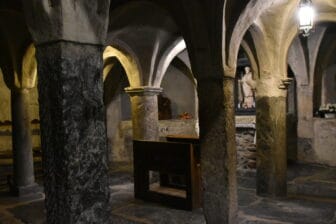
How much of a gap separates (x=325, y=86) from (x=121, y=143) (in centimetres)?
699

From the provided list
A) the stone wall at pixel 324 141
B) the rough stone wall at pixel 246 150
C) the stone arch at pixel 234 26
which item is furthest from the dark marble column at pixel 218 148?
the stone wall at pixel 324 141

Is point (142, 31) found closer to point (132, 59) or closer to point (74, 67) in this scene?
point (132, 59)

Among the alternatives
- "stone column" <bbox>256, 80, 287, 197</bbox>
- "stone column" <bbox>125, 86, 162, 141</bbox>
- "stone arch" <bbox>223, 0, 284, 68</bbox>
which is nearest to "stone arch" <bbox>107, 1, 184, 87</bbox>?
"stone column" <bbox>125, 86, 162, 141</bbox>

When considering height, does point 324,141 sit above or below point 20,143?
below

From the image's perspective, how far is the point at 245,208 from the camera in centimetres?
550

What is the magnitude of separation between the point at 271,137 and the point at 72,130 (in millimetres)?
4326

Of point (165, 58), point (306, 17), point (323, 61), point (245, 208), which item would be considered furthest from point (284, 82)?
point (323, 61)

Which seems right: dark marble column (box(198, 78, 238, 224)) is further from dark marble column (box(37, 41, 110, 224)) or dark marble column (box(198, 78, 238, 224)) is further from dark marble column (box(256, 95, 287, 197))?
dark marble column (box(37, 41, 110, 224))

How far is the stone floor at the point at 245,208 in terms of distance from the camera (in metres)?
5.06

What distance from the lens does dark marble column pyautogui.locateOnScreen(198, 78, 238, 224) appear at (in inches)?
163

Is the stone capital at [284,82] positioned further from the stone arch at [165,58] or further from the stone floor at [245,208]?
the stone arch at [165,58]

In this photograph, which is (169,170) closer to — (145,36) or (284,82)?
(284,82)

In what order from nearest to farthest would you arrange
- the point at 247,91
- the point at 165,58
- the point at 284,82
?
the point at 284,82
the point at 165,58
the point at 247,91

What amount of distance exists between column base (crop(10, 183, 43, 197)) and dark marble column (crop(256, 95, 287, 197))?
452cm
